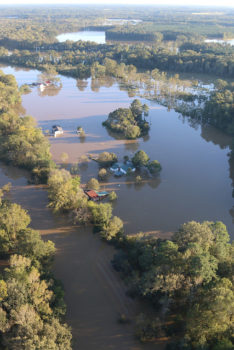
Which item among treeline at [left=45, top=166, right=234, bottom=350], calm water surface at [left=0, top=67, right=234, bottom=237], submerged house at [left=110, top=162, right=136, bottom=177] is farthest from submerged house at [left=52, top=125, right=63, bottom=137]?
treeline at [left=45, top=166, right=234, bottom=350]

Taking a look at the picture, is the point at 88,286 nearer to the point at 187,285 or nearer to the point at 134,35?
the point at 187,285

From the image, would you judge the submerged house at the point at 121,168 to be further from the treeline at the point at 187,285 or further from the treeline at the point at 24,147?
the treeline at the point at 187,285

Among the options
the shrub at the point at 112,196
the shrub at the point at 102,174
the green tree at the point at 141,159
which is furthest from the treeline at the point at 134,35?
the shrub at the point at 112,196

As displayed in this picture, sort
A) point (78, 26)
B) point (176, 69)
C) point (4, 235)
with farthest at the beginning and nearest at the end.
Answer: point (78, 26)
point (176, 69)
point (4, 235)

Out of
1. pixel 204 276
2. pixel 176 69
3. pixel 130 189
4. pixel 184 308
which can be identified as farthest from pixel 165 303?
pixel 176 69

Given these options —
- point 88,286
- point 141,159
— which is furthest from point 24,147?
point 88,286

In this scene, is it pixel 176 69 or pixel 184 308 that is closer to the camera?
pixel 184 308

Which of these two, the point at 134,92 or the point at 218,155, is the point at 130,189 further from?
the point at 134,92
